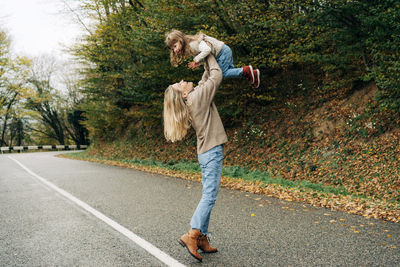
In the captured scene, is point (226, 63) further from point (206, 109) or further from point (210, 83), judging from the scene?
point (206, 109)

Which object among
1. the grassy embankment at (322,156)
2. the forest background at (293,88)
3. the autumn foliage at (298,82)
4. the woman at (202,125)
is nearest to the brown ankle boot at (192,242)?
the woman at (202,125)

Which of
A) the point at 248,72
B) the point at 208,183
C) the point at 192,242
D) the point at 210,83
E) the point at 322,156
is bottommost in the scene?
the point at 322,156

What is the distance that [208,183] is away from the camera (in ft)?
11.4

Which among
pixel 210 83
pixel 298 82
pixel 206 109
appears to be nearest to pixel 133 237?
pixel 206 109

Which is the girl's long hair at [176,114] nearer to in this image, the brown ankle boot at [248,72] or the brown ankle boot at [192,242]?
the brown ankle boot at [248,72]

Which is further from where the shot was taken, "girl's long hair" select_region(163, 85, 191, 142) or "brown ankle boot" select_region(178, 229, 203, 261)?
"girl's long hair" select_region(163, 85, 191, 142)

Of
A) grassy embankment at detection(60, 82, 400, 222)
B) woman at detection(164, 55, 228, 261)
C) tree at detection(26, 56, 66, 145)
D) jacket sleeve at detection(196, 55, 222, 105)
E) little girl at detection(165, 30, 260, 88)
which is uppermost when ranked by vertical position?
tree at detection(26, 56, 66, 145)

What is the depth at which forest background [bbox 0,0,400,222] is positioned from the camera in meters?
8.42

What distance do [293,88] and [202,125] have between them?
1242 cm

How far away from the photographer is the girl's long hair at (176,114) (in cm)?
346

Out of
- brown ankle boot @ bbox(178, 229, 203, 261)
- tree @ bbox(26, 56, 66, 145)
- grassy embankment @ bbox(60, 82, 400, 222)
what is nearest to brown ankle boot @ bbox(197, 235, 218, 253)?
brown ankle boot @ bbox(178, 229, 203, 261)

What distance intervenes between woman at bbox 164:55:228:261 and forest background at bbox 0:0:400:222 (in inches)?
127

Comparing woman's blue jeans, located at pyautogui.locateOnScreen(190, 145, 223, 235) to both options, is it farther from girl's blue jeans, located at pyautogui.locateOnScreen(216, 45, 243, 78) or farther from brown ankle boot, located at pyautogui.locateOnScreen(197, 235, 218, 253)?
girl's blue jeans, located at pyautogui.locateOnScreen(216, 45, 243, 78)

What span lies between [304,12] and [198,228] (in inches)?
378
